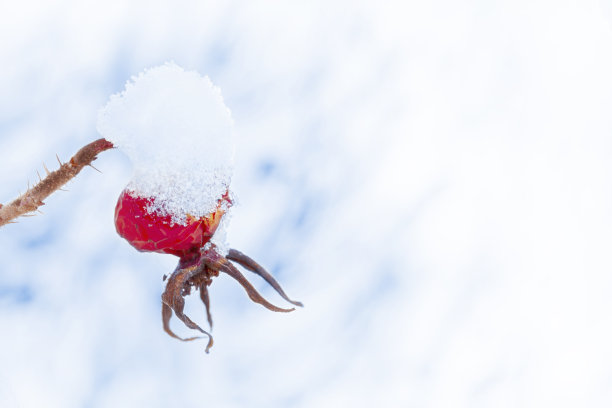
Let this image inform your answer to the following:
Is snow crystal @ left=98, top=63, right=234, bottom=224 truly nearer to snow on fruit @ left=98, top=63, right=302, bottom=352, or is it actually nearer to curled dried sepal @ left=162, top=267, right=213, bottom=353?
snow on fruit @ left=98, top=63, right=302, bottom=352

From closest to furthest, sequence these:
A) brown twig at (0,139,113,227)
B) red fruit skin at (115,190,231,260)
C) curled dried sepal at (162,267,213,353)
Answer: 1. brown twig at (0,139,113,227)
2. red fruit skin at (115,190,231,260)
3. curled dried sepal at (162,267,213,353)

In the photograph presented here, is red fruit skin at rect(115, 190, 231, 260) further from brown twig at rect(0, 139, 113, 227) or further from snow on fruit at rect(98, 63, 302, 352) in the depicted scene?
brown twig at rect(0, 139, 113, 227)

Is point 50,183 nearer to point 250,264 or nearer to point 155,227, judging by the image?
point 155,227

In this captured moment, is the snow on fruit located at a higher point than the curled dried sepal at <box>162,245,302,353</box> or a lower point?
higher

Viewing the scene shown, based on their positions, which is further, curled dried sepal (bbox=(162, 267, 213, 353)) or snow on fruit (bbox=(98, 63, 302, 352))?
curled dried sepal (bbox=(162, 267, 213, 353))

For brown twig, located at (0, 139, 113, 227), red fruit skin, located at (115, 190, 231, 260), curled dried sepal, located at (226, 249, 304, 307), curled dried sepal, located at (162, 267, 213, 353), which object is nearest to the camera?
brown twig, located at (0, 139, 113, 227)

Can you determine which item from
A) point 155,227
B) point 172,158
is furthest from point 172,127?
point 155,227

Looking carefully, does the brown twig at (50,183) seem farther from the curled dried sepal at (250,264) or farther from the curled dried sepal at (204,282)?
the curled dried sepal at (250,264)

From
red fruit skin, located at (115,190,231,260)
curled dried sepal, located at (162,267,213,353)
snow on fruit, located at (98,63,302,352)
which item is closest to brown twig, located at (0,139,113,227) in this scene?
snow on fruit, located at (98,63,302,352)

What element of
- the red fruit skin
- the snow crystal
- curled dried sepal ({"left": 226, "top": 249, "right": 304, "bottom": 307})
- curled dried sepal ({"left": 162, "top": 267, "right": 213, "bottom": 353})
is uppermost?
the snow crystal
